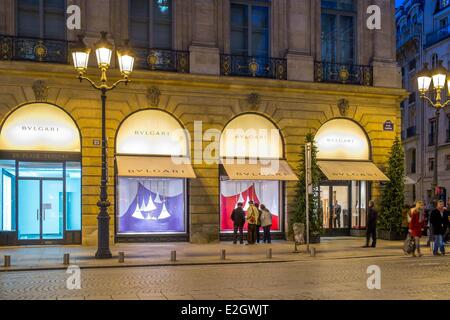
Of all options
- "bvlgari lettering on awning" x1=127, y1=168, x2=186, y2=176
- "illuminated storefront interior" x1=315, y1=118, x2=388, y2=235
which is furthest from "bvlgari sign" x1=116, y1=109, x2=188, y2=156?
"illuminated storefront interior" x1=315, y1=118, x2=388, y2=235

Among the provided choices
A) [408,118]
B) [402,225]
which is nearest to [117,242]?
[402,225]

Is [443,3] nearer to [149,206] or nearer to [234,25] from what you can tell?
[234,25]

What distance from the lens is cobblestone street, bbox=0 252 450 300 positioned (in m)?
11.8

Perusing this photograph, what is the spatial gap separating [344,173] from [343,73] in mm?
4554

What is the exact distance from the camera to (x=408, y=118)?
202ft

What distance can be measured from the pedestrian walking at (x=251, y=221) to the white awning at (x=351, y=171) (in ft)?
12.2

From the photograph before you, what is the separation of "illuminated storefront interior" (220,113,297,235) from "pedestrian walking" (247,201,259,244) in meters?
1.27

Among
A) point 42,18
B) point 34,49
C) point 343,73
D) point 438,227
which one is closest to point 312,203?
point 438,227

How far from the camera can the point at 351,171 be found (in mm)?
26766

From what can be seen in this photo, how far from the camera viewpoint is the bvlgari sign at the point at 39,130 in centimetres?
2269

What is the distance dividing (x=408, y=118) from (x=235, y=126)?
40.1 meters

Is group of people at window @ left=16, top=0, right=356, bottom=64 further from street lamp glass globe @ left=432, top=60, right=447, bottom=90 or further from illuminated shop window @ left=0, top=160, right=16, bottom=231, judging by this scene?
street lamp glass globe @ left=432, top=60, right=447, bottom=90

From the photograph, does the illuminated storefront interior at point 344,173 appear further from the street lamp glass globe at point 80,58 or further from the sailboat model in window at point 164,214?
the street lamp glass globe at point 80,58

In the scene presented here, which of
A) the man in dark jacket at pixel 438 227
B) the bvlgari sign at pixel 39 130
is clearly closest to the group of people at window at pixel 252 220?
the man in dark jacket at pixel 438 227
